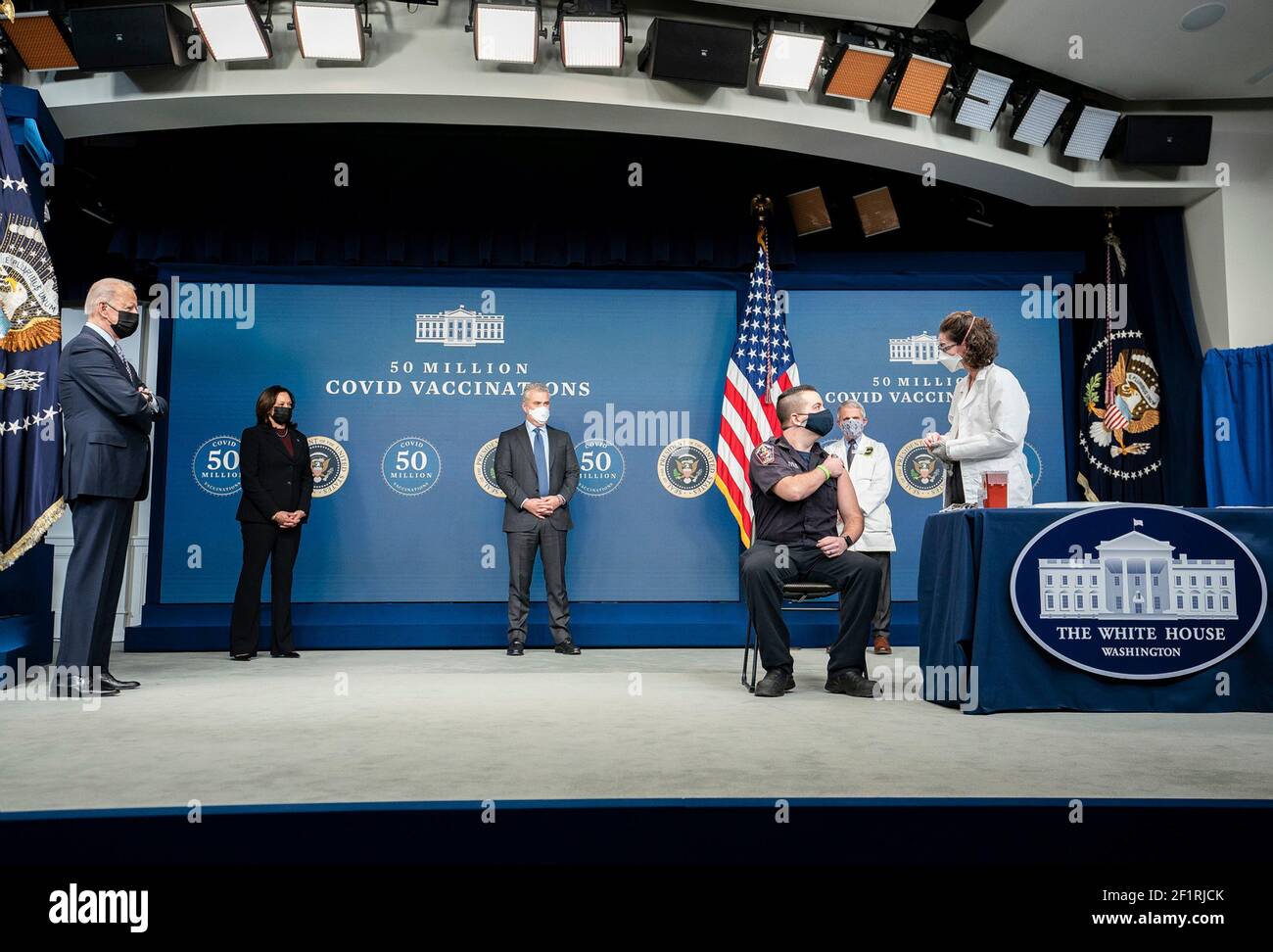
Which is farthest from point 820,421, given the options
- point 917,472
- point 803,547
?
point 917,472

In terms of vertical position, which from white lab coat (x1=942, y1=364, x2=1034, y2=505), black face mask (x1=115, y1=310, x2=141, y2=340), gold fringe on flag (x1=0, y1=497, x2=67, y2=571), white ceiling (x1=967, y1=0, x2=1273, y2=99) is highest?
A: white ceiling (x1=967, y1=0, x2=1273, y2=99)

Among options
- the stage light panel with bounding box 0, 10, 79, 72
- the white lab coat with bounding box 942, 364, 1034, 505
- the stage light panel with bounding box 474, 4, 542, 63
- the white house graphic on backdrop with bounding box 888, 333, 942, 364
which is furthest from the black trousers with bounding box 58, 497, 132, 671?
the white house graphic on backdrop with bounding box 888, 333, 942, 364

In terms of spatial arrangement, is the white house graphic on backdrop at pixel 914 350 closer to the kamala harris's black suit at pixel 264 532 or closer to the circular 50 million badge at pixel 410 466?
the circular 50 million badge at pixel 410 466

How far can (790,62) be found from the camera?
5102 mm

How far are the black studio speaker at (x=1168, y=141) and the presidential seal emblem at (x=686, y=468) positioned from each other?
3119 mm

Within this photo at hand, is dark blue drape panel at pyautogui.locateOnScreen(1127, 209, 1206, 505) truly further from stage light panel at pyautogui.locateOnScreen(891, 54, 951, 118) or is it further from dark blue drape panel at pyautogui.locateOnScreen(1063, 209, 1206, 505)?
stage light panel at pyautogui.locateOnScreen(891, 54, 951, 118)

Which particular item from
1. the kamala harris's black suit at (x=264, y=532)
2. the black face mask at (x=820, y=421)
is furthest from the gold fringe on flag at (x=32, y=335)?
the black face mask at (x=820, y=421)

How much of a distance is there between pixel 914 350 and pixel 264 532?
13.9 ft

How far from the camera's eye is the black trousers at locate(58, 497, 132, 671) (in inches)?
138

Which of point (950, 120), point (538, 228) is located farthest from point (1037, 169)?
point (538, 228)

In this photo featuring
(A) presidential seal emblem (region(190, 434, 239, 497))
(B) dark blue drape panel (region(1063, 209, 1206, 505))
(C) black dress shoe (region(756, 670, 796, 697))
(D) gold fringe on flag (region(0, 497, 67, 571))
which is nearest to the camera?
(C) black dress shoe (region(756, 670, 796, 697))

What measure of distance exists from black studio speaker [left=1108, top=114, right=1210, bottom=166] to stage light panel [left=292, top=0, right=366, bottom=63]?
4445 millimetres

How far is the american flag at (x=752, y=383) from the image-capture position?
5.87m
